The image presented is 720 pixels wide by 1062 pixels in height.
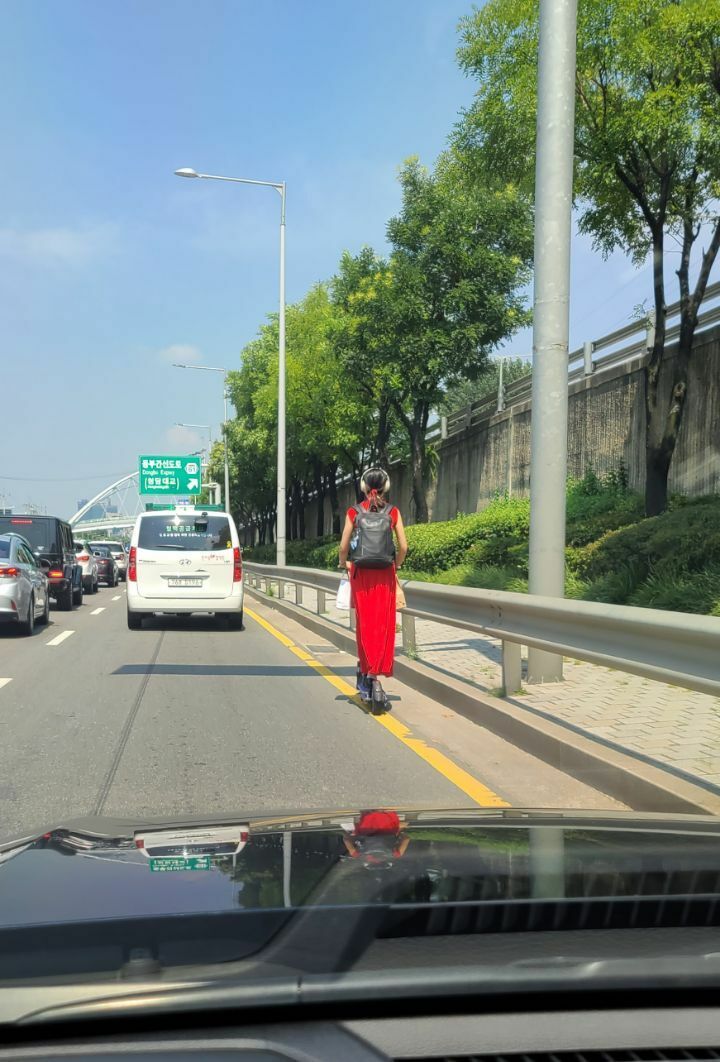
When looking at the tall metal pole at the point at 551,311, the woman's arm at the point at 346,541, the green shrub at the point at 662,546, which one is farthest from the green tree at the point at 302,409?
the woman's arm at the point at 346,541

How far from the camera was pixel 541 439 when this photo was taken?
902 centimetres

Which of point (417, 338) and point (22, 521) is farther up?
point (417, 338)

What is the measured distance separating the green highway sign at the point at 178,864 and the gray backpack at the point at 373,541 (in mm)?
5921

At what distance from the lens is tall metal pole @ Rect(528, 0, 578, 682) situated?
8867 mm

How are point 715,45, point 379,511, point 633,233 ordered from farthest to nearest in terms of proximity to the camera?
point 633,233 → point 715,45 → point 379,511

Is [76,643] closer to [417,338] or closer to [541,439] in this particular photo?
[541,439]

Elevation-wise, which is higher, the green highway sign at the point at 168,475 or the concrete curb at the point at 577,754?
the green highway sign at the point at 168,475

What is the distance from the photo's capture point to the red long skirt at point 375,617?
8594 millimetres

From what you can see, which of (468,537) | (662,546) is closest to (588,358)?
(468,537)

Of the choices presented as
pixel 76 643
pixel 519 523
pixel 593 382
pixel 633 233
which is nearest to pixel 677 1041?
pixel 76 643

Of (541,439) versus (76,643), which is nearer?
(541,439)

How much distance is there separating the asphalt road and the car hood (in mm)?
643

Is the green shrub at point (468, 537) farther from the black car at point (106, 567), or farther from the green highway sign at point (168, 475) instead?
the green highway sign at point (168, 475)

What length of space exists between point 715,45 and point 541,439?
28.7 feet
